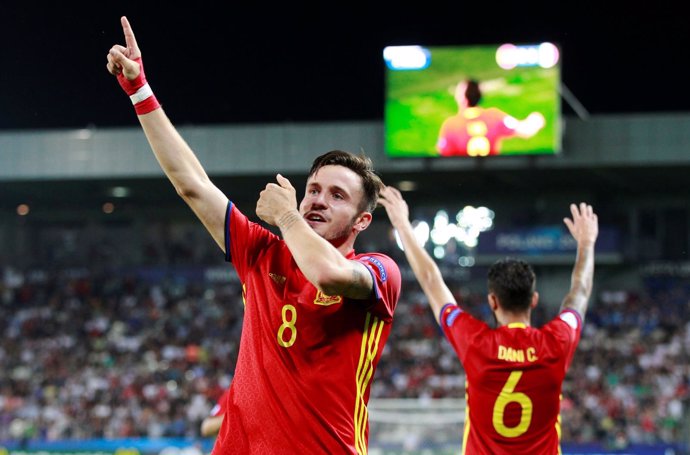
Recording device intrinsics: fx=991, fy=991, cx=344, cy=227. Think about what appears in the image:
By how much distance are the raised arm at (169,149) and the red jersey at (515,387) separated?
219cm

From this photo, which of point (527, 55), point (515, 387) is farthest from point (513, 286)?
point (527, 55)

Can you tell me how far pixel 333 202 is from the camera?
378cm

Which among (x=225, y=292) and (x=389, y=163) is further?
(x=225, y=292)

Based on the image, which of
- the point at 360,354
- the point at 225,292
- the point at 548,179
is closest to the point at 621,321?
the point at 548,179

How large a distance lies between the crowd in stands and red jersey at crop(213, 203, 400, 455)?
18587mm

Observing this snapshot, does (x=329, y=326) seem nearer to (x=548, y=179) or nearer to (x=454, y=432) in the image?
(x=454, y=432)

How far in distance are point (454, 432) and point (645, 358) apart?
8179mm

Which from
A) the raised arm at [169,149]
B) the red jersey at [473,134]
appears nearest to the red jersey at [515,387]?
the raised arm at [169,149]

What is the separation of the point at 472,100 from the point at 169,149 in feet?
72.6

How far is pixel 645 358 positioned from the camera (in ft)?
84.2

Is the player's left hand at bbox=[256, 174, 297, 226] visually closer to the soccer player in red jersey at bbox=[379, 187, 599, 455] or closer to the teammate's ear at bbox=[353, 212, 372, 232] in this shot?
the teammate's ear at bbox=[353, 212, 372, 232]

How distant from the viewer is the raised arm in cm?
367

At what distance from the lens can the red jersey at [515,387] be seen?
210 inches

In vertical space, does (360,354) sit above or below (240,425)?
above
